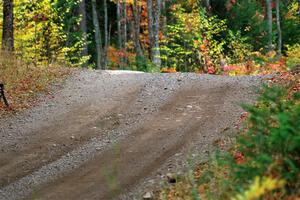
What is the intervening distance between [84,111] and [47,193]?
445 centimetres

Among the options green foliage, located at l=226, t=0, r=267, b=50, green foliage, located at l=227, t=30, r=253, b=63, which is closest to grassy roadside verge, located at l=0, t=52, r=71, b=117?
green foliage, located at l=227, t=30, r=253, b=63

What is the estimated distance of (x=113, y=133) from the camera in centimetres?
945

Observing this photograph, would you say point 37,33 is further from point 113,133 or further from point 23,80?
point 113,133

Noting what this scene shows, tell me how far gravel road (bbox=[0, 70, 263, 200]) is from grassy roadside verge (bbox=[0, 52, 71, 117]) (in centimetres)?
45

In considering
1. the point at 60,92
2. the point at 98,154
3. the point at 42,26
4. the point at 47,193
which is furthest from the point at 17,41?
the point at 47,193

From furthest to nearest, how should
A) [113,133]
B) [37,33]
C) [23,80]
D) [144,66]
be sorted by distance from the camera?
[144,66] → [37,33] → [23,80] → [113,133]

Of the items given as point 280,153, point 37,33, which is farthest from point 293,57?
point 280,153

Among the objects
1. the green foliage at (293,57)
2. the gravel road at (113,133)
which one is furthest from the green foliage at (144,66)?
the gravel road at (113,133)

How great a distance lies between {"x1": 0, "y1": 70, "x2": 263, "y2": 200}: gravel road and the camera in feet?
23.2

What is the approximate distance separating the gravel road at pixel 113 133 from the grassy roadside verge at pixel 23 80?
0.45m

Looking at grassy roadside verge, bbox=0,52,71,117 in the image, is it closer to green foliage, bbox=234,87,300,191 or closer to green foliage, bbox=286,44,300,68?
green foliage, bbox=286,44,300,68

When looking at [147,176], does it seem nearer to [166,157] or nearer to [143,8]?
[166,157]

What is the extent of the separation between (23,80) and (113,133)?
5.38m

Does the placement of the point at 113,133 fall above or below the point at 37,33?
below
